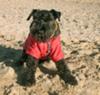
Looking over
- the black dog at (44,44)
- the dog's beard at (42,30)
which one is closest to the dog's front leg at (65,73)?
the black dog at (44,44)

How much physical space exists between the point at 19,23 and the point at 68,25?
3.89 feet

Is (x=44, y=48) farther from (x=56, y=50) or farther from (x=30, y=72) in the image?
(x=30, y=72)

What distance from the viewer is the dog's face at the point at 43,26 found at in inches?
192

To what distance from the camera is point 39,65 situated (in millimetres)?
5715

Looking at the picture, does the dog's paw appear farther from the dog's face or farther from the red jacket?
the dog's face

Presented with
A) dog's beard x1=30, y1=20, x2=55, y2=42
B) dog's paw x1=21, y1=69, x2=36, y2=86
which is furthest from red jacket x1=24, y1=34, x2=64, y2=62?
dog's paw x1=21, y1=69, x2=36, y2=86

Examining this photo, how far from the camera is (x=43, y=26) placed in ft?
16.0

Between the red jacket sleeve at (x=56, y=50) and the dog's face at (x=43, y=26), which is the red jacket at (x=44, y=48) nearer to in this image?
the red jacket sleeve at (x=56, y=50)

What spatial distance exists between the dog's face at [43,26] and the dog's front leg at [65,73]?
0.52 metres

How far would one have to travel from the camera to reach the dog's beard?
4.87 meters

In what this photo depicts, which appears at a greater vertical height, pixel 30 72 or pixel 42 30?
pixel 42 30

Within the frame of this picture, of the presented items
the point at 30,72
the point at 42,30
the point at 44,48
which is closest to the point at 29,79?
the point at 30,72

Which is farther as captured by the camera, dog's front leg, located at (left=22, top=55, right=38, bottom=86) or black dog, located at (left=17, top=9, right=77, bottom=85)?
dog's front leg, located at (left=22, top=55, right=38, bottom=86)

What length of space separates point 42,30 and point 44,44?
0.29m
